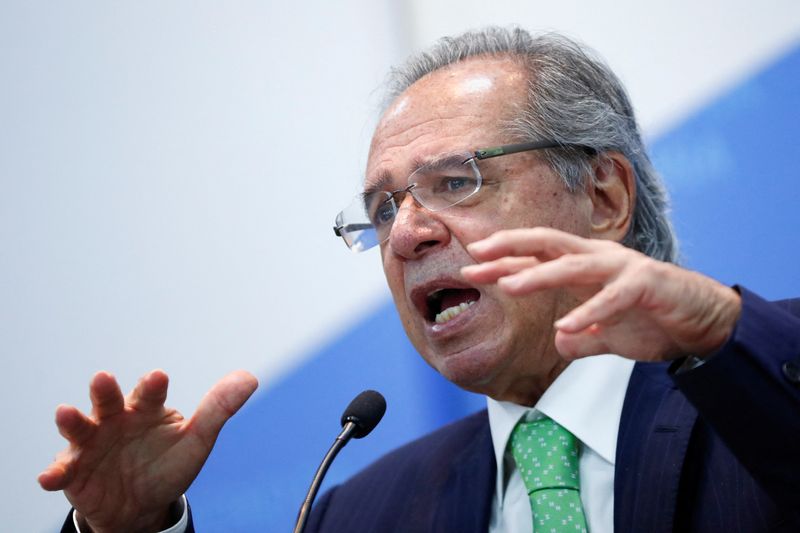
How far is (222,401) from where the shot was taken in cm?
151

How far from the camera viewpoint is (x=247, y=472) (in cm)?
230

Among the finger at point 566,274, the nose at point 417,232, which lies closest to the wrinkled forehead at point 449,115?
the nose at point 417,232

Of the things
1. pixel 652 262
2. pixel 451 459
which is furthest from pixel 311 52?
pixel 652 262

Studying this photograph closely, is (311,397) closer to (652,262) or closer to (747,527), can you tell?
(747,527)

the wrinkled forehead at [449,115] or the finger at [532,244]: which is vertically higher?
the wrinkled forehead at [449,115]

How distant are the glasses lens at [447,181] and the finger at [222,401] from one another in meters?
0.50

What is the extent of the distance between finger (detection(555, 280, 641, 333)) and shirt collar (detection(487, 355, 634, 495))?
67 centimetres

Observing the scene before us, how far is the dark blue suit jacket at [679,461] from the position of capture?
1049 mm

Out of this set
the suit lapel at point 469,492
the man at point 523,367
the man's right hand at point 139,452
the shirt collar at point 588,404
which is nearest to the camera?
the man at point 523,367

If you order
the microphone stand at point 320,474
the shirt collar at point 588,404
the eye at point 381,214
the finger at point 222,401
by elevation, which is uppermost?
the eye at point 381,214

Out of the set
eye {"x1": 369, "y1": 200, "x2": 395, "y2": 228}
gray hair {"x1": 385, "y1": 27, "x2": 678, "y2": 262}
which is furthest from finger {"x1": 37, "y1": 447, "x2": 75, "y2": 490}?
gray hair {"x1": 385, "y1": 27, "x2": 678, "y2": 262}

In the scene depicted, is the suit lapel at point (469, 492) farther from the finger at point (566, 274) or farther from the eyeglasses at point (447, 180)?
the finger at point (566, 274)

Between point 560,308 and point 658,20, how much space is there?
36.8 inches

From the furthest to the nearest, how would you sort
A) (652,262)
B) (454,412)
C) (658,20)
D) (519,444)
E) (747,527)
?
(454,412) → (658,20) → (519,444) → (747,527) → (652,262)
